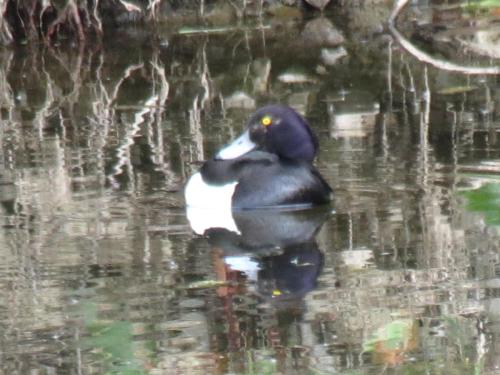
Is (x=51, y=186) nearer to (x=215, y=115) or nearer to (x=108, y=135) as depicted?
(x=108, y=135)

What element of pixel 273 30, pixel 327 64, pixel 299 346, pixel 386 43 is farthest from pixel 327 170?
pixel 273 30

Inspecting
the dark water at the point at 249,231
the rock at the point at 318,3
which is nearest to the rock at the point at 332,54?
the dark water at the point at 249,231

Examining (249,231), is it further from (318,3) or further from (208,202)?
(318,3)

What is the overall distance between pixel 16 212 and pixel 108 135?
7.64ft

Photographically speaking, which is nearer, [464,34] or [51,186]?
[51,186]

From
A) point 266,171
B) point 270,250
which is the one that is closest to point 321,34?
point 266,171

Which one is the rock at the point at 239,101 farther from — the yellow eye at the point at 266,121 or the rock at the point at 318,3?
the rock at the point at 318,3

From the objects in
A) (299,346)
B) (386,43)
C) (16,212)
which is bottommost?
(299,346)

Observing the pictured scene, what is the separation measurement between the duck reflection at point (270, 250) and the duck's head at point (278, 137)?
49cm

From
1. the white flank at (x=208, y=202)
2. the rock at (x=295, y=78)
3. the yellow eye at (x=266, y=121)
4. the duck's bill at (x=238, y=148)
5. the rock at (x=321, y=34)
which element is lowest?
the white flank at (x=208, y=202)

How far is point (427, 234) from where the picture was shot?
691 centimetres

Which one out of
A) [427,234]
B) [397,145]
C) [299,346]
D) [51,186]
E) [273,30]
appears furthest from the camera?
[273,30]

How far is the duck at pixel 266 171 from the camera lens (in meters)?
7.92

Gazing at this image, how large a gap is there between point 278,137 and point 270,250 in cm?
153
